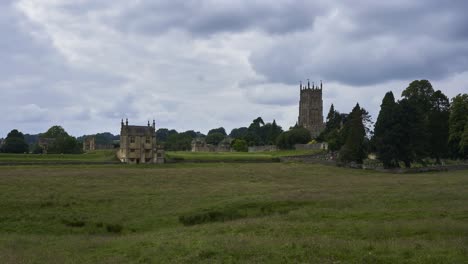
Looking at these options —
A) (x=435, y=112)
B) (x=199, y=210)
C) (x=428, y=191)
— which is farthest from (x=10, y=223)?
(x=435, y=112)

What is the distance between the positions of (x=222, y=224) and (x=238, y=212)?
16.5 feet

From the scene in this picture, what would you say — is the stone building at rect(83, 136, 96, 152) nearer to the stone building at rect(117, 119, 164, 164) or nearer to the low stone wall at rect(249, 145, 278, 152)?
the low stone wall at rect(249, 145, 278, 152)

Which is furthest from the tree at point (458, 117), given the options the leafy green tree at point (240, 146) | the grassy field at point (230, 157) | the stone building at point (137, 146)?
the leafy green tree at point (240, 146)

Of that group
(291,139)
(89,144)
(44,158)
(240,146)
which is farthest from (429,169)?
(89,144)

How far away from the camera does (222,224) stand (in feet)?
81.7

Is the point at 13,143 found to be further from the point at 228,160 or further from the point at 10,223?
the point at 10,223

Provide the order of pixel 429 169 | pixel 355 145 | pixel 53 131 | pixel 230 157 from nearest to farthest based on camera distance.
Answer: pixel 429 169 < pixel 355 145 < pixel 230 157 < pixel 53 131

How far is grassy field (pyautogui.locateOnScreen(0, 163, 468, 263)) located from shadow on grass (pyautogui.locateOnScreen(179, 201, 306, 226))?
0.06 m

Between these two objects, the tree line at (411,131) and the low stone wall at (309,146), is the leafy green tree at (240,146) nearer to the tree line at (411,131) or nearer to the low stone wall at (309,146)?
the low stone wall at (309,146)

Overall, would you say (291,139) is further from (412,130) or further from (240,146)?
(412,130)

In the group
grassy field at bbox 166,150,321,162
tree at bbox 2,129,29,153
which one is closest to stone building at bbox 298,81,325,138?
grassy field at bbox 166,150,321,162

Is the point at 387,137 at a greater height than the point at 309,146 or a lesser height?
greater

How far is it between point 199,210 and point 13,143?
103 meters

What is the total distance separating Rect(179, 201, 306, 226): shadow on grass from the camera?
91.6 ft
